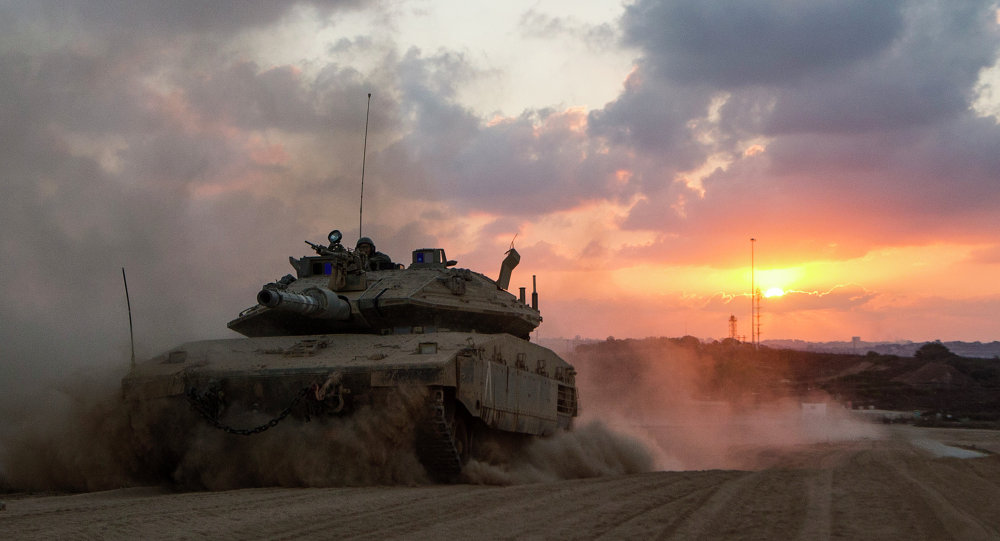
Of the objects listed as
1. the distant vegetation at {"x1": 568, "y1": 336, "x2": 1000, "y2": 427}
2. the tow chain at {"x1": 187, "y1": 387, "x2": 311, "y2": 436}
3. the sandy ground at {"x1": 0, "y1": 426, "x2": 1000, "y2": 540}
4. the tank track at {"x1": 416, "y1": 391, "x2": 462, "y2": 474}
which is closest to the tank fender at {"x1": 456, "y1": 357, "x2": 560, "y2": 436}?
the tank track at {"x1": 416, "y1": 391, "x2": 462, "y2": 474}

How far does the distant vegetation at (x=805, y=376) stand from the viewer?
163ft

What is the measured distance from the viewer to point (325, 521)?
28.0ft

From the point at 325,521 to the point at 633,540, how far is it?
2583 millimetres

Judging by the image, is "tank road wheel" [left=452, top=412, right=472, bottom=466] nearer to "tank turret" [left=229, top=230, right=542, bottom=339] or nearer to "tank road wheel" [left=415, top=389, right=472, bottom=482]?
"tank road wheel" [left=415, top=389, right=472, bottom=482]

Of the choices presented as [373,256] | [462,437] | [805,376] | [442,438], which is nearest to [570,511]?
[442,438]

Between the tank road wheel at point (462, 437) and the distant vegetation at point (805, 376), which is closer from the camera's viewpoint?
the tank road wheel at point (462, 437)

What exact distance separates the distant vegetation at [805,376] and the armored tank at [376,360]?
94.9 feet

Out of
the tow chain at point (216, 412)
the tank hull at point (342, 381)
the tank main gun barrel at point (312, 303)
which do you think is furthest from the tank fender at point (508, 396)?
the tank main gun barrel at point (312, 303)

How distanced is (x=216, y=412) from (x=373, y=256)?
5502mm

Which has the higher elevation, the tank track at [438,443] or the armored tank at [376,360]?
the armored tank at [376,360]

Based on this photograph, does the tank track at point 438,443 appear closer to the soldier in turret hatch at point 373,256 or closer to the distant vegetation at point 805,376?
the soldier in turret hatch at point 373,256

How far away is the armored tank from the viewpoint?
1305 cm

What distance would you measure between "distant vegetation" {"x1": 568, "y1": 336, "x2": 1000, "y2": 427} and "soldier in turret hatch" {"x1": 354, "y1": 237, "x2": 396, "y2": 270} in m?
29.0

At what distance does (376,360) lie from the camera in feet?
44.0
